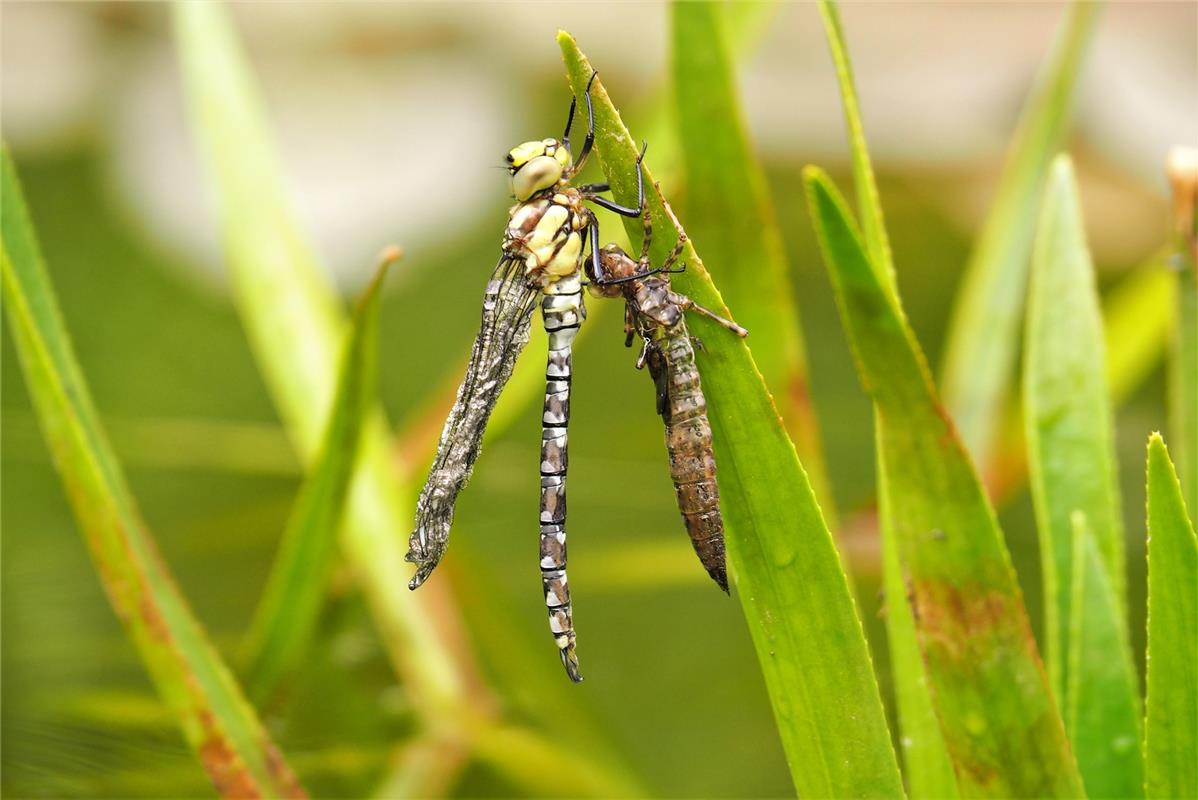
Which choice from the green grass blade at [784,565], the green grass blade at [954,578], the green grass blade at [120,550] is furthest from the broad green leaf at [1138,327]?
the green grass blade at [120,550]

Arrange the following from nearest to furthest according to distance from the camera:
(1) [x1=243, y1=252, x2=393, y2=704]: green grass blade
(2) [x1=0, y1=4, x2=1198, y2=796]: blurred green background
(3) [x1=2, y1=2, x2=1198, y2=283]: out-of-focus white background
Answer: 1. (1) [x1=243, y1=252, x2=393, y2=704]: green grass blade
2. (2) [x1=0, y1=4, x2=1198, y2=796]: blurred green background
3. (3) [x1=2, y1=2, x2=1198, y2=283]: out-of-focus white background

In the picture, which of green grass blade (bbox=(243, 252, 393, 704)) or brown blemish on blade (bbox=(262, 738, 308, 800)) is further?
green grass blade (bbox=(243, 252, 393, 704))

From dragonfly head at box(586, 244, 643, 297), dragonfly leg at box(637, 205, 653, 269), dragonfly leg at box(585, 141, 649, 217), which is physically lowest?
dragonfly leg at box(637, 205, 653, 269)

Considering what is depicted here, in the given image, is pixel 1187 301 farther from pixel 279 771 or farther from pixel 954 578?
pixel 279 771

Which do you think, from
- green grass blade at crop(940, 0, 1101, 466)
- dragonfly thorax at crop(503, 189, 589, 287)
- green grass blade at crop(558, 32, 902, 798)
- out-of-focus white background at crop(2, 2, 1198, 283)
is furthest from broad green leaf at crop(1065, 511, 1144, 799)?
out-of-focus white background at crop(2, 2, 1198, 283)

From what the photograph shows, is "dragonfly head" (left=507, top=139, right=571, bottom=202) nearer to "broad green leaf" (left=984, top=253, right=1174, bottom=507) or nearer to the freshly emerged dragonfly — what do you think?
the freshly emerged dragonfly

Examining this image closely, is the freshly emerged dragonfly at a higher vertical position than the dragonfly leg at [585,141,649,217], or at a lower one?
lower
